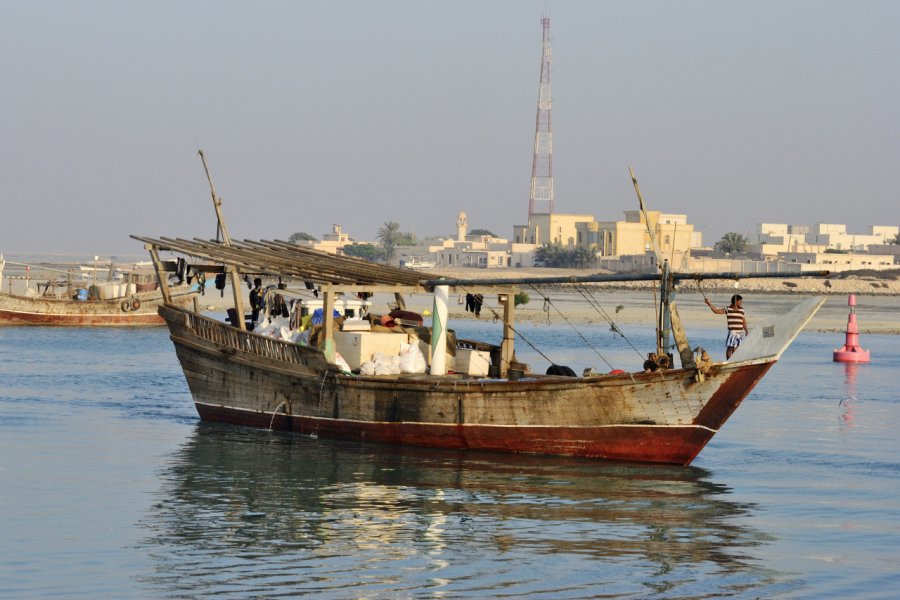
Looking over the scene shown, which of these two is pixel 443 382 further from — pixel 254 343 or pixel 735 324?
pixel 735 324

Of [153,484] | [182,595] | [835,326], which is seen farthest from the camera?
[835,326]

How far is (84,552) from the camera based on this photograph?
1381cm

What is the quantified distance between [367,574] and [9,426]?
12.9 m

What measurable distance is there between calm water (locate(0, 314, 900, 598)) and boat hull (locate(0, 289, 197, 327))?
1208 inches

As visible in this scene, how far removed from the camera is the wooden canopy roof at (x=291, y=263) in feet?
74.3

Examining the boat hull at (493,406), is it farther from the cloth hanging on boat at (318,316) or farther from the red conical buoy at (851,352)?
the red conical buoy at (851,352)

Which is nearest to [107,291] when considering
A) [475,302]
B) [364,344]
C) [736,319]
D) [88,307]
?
[88,307]

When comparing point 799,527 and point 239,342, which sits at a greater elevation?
point 239,342

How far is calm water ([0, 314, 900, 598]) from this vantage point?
12.9 m

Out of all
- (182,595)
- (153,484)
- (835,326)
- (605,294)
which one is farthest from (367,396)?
(605,294)

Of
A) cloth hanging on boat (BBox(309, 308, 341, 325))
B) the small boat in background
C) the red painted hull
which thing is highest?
the small boat in background

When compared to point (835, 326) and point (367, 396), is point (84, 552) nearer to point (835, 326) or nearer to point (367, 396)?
point (367, 396)

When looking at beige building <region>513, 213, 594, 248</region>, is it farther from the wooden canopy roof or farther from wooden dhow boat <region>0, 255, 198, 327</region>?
the wooden canopy roof

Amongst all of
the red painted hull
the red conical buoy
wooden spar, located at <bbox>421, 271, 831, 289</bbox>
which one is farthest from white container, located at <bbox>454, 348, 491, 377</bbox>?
the red conical buoy
